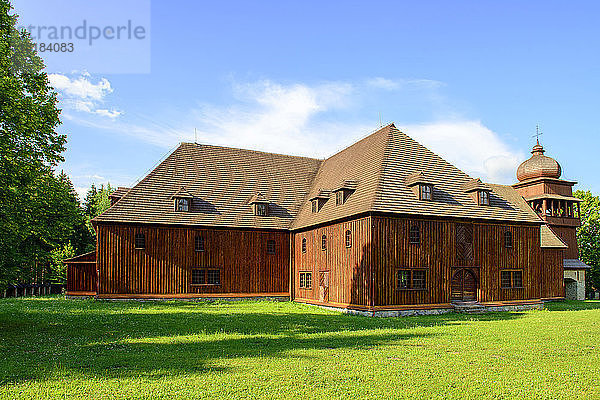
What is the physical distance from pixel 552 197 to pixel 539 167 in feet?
12.2

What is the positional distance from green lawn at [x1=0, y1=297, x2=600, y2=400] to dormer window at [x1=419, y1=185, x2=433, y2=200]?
7.73 meters

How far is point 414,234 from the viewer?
28.4 meters

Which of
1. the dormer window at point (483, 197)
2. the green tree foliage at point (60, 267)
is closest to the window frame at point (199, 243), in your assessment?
the dormer window at point (483, 197)

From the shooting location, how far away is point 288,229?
37312 millimetres

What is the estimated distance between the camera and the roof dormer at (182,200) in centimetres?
3550

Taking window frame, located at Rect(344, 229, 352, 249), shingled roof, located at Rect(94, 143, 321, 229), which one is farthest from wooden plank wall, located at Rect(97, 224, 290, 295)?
window frame, located at Rect(344, 229, 352, 249)

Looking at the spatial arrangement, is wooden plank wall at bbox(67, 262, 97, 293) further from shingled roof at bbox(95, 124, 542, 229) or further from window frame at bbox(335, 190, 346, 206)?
window frame at bbox(335, 190, 346, 206)

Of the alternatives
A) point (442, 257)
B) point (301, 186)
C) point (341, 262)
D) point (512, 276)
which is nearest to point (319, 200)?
point (341, 262)

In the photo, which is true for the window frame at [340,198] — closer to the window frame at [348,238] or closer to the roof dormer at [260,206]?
the window frame at [348,238]

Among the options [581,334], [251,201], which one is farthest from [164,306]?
[581,334]

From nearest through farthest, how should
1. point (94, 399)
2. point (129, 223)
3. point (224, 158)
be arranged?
1. point (94, 399)
2. point (129, 223)
3. point (224, 158)

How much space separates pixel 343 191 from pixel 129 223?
15.1 m

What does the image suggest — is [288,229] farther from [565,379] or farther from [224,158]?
[565,379]

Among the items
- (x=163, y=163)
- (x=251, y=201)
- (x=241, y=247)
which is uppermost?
(x=163, y=163)
